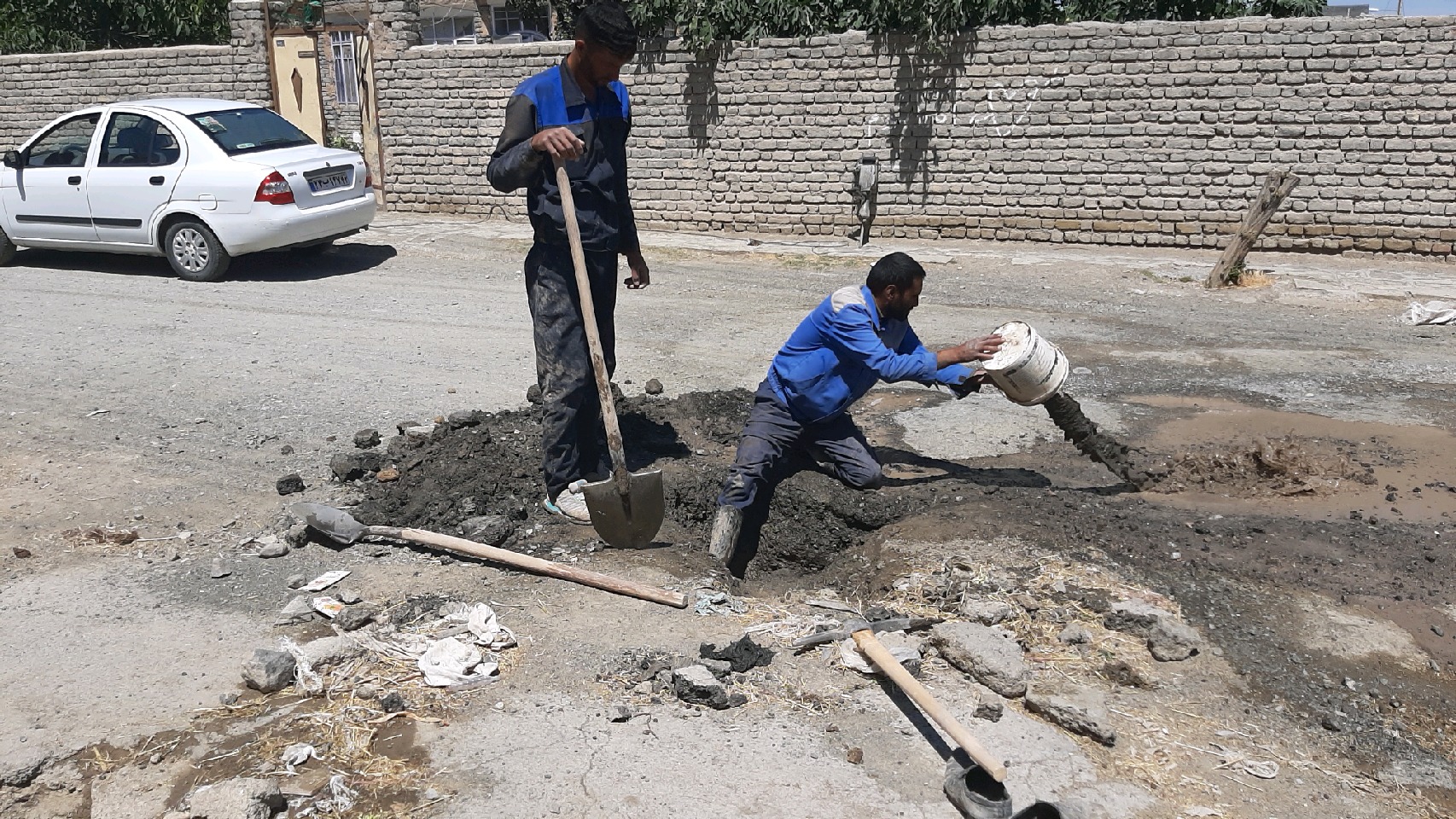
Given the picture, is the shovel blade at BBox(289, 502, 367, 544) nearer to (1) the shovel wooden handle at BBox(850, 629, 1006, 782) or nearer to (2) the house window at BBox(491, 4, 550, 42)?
(1) the shovel wooden handle at BBox(850, 629, 1006, 782)

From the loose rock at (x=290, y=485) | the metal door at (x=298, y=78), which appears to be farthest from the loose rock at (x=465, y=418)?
the metal door at (x=298, y=78)

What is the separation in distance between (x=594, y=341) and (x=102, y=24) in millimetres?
18994

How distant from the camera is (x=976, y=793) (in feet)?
→ 9.72

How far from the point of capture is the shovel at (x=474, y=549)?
405 centimetres

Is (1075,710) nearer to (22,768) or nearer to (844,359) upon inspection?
(844,359)

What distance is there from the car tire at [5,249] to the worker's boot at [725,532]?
955 centimetres

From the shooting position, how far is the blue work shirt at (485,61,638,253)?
4.60 m

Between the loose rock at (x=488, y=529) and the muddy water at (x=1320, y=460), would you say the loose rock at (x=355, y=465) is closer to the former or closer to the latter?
the loose rock at (x=488, y=529)

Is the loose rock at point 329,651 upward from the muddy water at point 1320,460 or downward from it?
downward

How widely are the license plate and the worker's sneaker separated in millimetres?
6412

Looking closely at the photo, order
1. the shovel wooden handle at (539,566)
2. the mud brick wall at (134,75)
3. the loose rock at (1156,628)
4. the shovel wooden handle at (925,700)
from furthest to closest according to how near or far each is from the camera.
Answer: the mud brick wall at (134,75)
the shovel wooden handle at (539,566)
the loose rock at (1156,628)
the shovel wooden handle at (925,700)

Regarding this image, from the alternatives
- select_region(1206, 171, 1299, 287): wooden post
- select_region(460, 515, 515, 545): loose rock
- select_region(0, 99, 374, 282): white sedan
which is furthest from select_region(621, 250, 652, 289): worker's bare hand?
select_region(1206, 171, 1299, 287): wooden post

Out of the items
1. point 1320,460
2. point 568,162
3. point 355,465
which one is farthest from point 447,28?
point 1320,460

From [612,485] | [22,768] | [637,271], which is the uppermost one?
[637,271]
